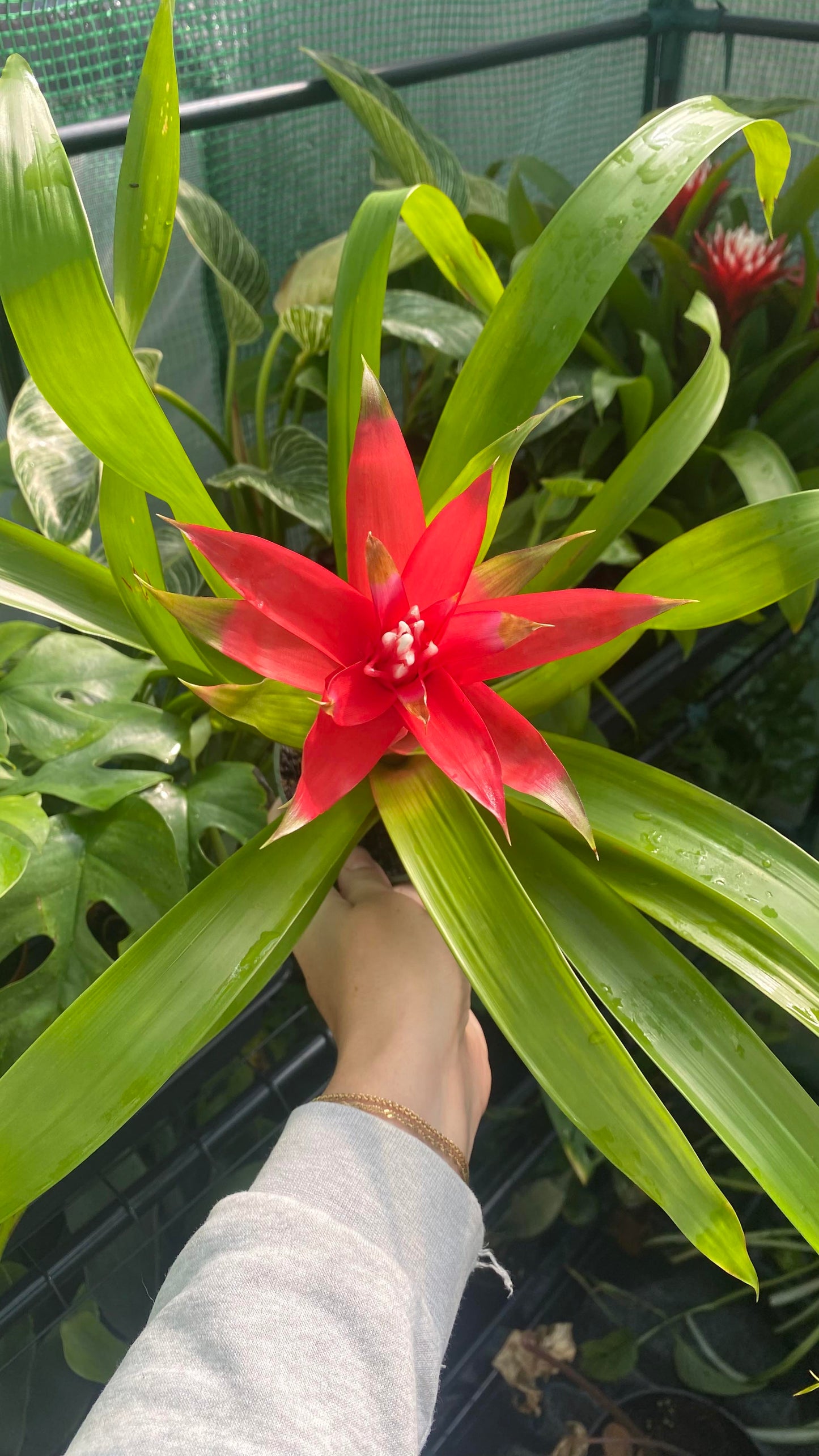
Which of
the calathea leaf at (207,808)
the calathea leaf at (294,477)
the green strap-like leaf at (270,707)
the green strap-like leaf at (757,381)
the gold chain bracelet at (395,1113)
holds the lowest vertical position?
the gold chain bracelet at (395,1113)

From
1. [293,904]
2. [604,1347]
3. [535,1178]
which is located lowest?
[604,1347]

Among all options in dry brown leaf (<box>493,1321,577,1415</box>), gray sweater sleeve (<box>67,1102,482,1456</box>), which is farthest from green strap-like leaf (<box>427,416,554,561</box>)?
dry brown leaf (<box>493,1321,577,1415</box>)

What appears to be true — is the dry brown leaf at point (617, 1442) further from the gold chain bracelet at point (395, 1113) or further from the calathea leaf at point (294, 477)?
the calathea leaf at point (294, 477)

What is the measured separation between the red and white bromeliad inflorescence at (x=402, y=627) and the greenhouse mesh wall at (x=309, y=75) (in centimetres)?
54

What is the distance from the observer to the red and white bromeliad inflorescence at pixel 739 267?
3.20ft

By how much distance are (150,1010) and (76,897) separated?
0.17 m

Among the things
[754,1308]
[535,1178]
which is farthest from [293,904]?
[754,1308]


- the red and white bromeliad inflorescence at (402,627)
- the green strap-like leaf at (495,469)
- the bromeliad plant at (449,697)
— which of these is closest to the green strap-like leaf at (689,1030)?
the bromeliad plant at (449,697)

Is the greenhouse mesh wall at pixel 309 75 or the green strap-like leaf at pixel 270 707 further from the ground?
the greenhouse mesh wall at pixel 309 75

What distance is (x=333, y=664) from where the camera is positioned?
523 millimetres

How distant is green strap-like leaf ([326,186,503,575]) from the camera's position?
22.9 inches

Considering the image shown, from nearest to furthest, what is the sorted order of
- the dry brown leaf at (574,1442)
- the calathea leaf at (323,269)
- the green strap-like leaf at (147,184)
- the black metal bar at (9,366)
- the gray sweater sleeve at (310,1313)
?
the gray sweater sleeve at (310,1313) → the green strap-like leaf at (147,184) → the black metal bar at (9,366) → the calathea leaf at (323,269) → the dry brown leaf at (574,1442)

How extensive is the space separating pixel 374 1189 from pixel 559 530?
2.21 feet

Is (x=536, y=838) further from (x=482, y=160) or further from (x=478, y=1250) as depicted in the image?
(x=482, y=160)
